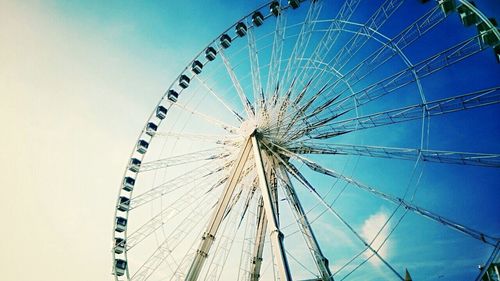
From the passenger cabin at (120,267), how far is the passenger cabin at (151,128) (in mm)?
7043

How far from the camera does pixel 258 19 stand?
18.0m

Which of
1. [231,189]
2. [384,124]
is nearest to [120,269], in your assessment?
[231,189]

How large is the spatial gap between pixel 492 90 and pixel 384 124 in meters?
3.51

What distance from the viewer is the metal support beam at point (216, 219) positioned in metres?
11.0

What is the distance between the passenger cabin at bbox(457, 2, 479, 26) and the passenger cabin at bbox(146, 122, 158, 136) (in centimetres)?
1559

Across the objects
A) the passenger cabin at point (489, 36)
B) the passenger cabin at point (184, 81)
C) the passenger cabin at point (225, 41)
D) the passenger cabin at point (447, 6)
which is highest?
the passenger cabin at point (225, 41)

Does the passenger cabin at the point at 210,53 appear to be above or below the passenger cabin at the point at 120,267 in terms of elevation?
above

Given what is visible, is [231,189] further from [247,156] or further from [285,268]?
[285,268]

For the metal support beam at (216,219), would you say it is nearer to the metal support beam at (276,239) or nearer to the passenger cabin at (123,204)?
the metal support beam at (276,239)

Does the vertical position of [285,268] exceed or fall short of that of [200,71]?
it falls short

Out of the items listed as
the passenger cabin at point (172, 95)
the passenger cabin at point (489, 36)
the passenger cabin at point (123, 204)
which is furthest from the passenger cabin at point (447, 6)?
the passenger cabin at point (123, 204)

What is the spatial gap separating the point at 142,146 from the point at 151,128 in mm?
1173

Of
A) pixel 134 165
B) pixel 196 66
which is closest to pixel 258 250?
pixel 134 165

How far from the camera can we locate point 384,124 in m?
12.6
